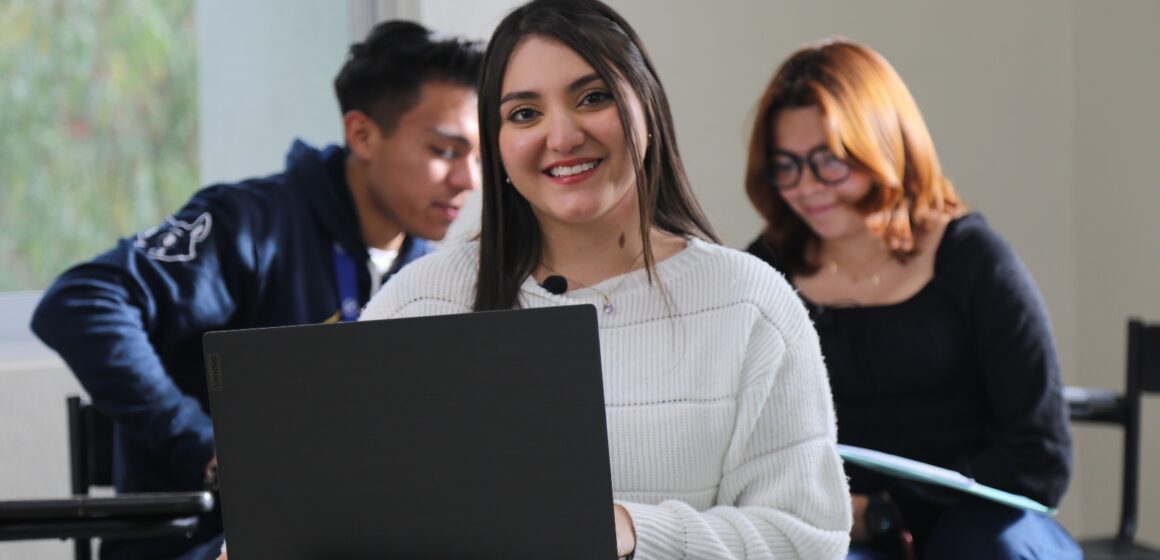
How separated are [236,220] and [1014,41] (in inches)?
90.1

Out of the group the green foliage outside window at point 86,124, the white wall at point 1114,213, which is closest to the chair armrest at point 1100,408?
the white wall at point 1114,213

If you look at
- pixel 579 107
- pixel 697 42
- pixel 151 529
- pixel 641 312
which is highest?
pixel 697 42

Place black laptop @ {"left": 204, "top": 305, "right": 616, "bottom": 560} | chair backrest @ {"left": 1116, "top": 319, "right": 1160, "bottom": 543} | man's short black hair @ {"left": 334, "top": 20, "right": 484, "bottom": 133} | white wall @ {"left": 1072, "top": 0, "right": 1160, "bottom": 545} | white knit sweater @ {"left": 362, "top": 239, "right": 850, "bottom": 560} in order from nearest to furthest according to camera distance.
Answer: black laptop @ {"left": 204, "top": 305, "right": 616, "bottom": 560} → white knit sweater @ {"left": 362, "top": 239, "right": 850, "bottom": 560} → man's short black hair @ {"left": 334, "top": 20, "right": 484, "bottom": 133} → chair backrest @ {"left": 1116, "top": 319, "right": 1160, "bottom": 543} → white wall @ {"left": 1072, "top": 0, "right": 1160, "bottom": 545}

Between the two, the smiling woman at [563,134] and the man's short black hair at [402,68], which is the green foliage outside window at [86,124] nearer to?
the man's short black hair at [402,68]

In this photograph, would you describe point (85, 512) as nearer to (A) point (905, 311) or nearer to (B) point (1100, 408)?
(A) point (905, 311)

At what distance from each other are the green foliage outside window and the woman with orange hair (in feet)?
4.40

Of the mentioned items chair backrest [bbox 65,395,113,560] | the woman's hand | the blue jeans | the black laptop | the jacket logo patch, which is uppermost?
the jacket logo patch

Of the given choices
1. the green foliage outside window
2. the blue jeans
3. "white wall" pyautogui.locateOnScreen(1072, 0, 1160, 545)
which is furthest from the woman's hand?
"white wall" pyautogui.locateOnScreen(1072, 0, 1160, 545)

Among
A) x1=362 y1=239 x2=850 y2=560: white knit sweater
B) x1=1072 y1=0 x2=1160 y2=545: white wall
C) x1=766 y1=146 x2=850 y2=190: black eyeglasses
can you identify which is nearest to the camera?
x1=362 y1=239 x2=850 y2=560: white knit sweater

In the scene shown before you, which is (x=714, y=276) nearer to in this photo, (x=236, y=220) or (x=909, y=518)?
(x=909, y=518)

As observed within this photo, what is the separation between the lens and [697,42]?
3.18 meters

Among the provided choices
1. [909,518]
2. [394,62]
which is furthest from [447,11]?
[909,518]

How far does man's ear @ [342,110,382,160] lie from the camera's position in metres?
2.35

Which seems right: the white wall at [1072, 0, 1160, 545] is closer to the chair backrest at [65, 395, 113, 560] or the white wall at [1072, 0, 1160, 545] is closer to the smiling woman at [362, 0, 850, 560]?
the smiling woman at [362, 0, 850, 560]
